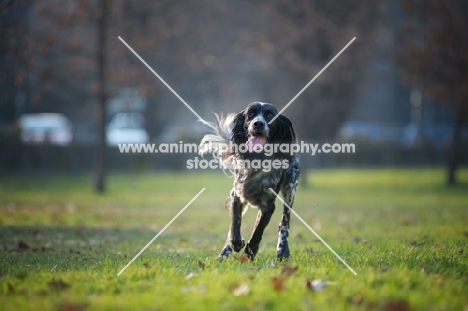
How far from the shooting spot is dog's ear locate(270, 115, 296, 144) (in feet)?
25.2

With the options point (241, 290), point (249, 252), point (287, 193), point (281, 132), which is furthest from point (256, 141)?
point (241, 290)

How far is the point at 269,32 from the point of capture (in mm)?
28125

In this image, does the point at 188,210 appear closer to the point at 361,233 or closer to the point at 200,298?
the point at 361,233

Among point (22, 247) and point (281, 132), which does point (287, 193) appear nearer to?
point (281, 132)

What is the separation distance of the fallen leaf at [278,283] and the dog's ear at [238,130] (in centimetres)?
281

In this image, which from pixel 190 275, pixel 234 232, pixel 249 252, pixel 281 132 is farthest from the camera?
pixel 281 132

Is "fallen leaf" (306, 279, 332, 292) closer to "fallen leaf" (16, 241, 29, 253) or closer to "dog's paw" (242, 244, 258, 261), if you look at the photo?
"dog's paw" (242, 244, 258, 261)

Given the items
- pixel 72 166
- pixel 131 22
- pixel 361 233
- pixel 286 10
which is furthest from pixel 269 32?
pixel 361 233

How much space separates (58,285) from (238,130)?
3387 millimetres

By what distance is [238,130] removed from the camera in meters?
7.89

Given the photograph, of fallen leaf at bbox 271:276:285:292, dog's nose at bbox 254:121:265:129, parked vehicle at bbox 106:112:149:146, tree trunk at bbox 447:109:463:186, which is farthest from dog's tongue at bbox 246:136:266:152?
parked vehicle at bbox 106:112:149:146

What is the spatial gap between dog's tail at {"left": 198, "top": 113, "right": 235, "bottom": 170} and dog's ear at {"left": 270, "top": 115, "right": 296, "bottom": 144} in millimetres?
584

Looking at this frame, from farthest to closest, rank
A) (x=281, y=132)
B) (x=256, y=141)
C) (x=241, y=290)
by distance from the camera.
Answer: (x=281, y=132) < (x=256, y=141) < (x=241, y=290)

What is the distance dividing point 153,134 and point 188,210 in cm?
2108
